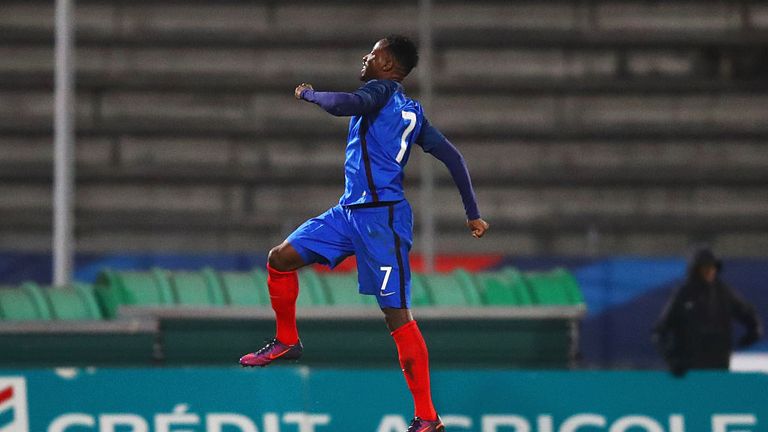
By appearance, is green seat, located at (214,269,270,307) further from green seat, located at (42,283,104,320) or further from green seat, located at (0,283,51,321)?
green seat, located at (0,283,51,321)

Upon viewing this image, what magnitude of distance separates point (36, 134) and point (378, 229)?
2104cm

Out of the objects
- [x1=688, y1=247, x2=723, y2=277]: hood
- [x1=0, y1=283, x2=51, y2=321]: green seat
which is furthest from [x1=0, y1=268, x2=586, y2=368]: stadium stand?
[x1=688, y1=247, x2=723, y2=277]: hood

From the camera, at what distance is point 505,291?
37.9 ft

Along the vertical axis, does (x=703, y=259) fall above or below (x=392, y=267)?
below

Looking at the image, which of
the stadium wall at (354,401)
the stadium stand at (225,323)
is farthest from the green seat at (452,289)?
the stadium wall at (354,401)

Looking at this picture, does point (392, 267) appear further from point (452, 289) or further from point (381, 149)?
point (452, 289)

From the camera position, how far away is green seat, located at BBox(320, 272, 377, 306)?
444 inches

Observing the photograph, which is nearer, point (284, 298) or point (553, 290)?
point (284, 298)

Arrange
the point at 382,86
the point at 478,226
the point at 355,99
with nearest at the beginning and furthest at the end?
the point at 355,99, the point at 382,86, the point at 478,226

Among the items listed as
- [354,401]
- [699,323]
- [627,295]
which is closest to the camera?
[354,401]

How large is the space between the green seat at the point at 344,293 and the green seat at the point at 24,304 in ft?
7.32

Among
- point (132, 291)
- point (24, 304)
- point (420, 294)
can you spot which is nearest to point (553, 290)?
point (420, 294)

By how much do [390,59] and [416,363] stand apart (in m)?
1.46

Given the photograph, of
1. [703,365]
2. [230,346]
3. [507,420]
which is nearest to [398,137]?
[507,420]
